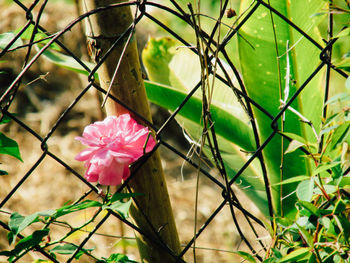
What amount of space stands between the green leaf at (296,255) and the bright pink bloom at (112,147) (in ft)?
0.98

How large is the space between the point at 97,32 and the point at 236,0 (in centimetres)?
266

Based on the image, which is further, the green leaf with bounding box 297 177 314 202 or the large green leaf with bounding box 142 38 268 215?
the large green leaf with bounding box 142 38 268 215

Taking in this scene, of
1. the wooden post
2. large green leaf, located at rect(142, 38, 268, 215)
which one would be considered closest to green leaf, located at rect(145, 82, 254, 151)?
large green leaf, located at rect(142, 38, 268, 215)

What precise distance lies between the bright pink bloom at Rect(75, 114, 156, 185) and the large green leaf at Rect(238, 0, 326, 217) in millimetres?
407

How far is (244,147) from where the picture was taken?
3.76ft

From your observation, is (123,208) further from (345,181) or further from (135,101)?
(345,181)

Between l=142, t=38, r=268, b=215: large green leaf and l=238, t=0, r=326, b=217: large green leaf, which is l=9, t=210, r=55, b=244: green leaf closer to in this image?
l=142, t=38, r=268, b=215: large green leaf

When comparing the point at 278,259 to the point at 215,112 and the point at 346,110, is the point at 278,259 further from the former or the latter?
the point at 215,112

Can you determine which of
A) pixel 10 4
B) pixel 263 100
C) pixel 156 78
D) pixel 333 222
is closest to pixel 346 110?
pixel 333 222

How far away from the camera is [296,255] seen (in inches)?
26.4

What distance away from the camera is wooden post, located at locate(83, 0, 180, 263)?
73cm

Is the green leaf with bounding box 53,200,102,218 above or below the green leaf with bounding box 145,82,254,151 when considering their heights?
below

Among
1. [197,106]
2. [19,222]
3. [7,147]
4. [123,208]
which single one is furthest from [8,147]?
[197,106]

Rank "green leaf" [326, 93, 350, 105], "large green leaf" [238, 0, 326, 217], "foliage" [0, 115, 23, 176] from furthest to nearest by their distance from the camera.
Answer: "large green leaf" [238, 0, 326, 217] → "foliage" [0, 115, 23, 176] → "green leaf" [326, 93, 350, 105]
